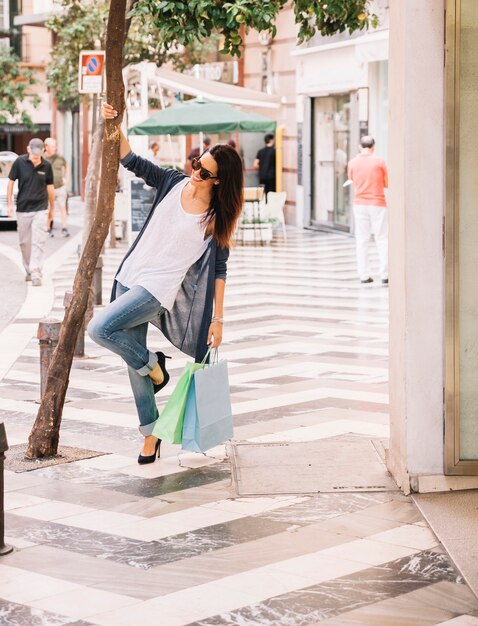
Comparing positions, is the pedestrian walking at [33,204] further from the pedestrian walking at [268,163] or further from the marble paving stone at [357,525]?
the pedestrian walking at [268,163]

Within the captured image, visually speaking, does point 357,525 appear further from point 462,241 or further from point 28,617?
point 28,617

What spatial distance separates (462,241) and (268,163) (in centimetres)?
2560

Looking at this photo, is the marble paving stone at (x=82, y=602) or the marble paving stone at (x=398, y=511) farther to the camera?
the marble paving stone at (x=398, y=511)

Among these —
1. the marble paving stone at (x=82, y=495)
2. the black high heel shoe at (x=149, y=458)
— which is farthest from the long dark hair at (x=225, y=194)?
the marble paving stone at (x=82, y=495)

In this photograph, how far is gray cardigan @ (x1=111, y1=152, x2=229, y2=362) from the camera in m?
7.57

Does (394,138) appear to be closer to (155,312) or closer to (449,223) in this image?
(449,223)

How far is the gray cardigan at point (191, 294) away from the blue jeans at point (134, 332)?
141 mm

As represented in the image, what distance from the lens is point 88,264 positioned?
8016mm

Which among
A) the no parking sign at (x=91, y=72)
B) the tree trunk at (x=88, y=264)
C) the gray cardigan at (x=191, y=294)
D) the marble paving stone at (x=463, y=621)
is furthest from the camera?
the no parking sign at (x=91, y=72)

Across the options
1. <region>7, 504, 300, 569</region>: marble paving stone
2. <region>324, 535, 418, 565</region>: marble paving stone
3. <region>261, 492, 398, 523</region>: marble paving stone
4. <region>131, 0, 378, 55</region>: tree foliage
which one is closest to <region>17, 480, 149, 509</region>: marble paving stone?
<region>7, 504, 300, 569</region>: marble paving stone

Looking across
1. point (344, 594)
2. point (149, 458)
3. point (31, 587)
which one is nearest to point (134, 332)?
point (149, 458)

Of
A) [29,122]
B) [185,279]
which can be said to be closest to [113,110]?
[185,279]

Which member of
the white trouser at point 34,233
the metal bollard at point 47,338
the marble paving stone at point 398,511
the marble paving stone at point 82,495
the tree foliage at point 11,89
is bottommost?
the marble paving stone at point 398,511

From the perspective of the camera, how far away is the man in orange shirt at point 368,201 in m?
17.8
